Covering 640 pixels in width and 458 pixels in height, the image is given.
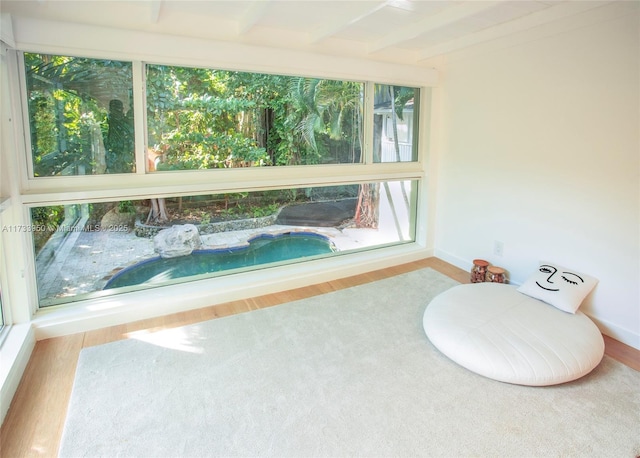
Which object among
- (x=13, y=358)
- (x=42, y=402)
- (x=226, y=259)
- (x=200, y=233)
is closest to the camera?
(x=42, y=402)

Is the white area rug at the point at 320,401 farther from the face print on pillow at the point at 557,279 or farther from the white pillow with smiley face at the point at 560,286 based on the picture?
the face print on pillow at the point at 557,279

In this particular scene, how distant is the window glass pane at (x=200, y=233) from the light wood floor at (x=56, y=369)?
0.38 meters

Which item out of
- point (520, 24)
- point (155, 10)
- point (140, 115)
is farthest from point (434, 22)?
point (140, 115)

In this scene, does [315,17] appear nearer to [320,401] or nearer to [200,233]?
[200,233]

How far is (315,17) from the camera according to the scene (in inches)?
109

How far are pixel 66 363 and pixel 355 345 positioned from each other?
176 centimetres

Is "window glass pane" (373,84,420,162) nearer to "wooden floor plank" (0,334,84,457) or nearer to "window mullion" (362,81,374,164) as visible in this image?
"window mullion" (362,81,374,164)

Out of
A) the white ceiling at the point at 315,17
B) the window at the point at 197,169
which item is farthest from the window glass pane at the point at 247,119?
the white ceiling at the point at 315,17

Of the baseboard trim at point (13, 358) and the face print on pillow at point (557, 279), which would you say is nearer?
the baseboard trim at point (13, 358)

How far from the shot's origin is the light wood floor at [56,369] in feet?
5.79

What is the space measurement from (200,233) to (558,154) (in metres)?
2.87

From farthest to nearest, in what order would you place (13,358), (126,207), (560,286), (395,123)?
1. (395,123)
2. (126,207)
3. (560,286)
4. (13,358)

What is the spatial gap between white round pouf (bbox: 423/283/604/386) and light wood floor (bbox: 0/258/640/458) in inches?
15.5

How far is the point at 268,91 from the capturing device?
3.21 m
